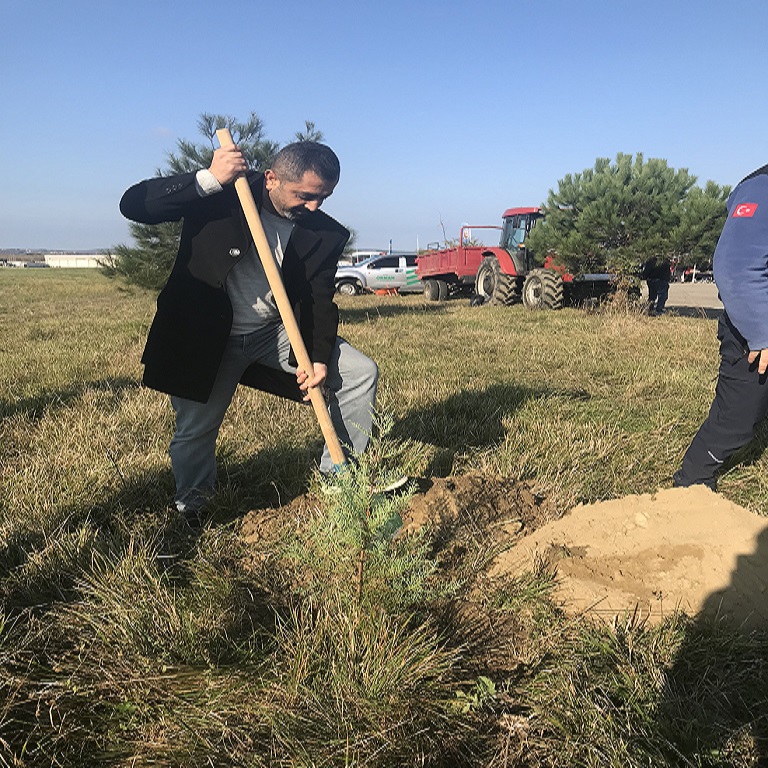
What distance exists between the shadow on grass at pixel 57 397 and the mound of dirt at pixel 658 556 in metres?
4.01

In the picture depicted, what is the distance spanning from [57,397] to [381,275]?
1835 cm

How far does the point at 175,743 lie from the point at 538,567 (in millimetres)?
1416

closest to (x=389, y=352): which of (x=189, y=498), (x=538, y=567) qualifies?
(x=189, y=498)

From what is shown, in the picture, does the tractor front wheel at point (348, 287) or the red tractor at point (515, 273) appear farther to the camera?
the tractor front wheel at point (348, 287)

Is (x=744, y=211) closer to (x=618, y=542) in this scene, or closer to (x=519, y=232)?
(x=618, y=542)

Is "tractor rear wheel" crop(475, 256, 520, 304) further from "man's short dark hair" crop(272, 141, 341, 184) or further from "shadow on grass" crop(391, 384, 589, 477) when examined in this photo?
"man's short dark hair" crop(272, 141, 341, 184)

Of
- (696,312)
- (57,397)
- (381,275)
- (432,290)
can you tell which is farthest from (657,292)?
(57,397)

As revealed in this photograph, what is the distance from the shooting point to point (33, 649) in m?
1.77

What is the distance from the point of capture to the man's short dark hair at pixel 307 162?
92.0 inches

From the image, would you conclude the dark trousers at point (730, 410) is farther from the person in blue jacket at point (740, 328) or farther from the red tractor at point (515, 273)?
the red tractor at point (515, 273)

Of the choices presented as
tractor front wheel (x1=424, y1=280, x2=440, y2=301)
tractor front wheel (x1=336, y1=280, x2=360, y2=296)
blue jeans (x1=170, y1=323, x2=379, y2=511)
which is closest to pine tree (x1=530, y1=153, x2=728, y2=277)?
tractor front wheel (x1=424, y1=280, x2=440, y2=301)

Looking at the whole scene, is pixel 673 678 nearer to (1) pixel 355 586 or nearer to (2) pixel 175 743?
(1) pixel 355 586

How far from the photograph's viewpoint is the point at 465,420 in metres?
4.31

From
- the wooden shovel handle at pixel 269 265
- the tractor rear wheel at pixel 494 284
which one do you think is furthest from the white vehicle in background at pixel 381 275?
the wooden shovel handle at pixel 269 265
